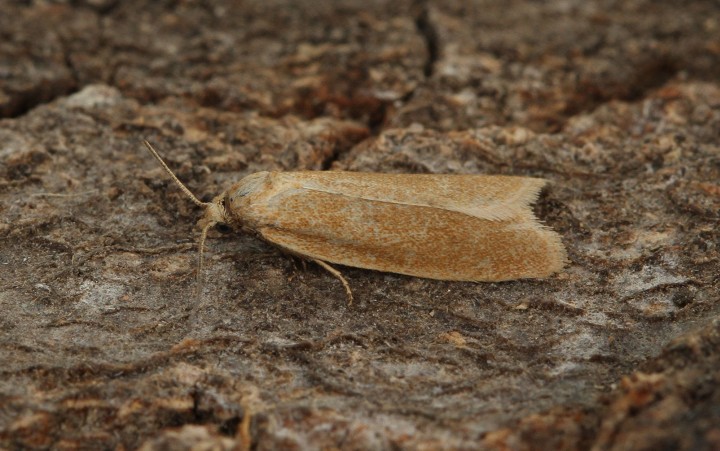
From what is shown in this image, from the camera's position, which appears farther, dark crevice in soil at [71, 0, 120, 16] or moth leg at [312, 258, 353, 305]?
dark crevice in soil at [71, 0, 120, 16]

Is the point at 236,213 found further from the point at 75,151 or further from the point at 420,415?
the point at 420,415

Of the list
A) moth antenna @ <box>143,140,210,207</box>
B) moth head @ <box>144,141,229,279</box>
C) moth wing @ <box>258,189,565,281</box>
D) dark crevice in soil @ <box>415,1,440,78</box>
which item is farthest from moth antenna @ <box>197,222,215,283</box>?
dark crevice in soil @ <box>415,1,440,78</box>

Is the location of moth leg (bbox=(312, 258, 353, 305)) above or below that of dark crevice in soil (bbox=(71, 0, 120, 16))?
below

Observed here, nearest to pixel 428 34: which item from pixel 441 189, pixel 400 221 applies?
pixel 441 189

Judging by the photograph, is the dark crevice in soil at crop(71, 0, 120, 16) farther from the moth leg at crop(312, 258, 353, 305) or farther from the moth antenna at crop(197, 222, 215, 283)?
the moth leg at crop(312, 258, 353, 305)

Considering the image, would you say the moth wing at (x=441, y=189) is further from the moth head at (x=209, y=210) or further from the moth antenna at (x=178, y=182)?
the moth antenna at (x=178, y=182)

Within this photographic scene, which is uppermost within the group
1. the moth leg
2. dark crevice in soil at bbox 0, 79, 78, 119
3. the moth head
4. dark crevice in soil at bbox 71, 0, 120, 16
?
dark crevice in soil at bbox 71, 0, 120, 16

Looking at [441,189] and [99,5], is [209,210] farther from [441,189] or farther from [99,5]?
[99,5]

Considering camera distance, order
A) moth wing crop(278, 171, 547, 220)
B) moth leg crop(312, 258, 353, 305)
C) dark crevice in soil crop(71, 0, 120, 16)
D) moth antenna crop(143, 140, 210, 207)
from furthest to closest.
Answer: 1. dark crevice in soil crop(71, 0, 120, 16)
2. moth antenna crop(143, 140, 210, 207)
3. moth wing crop(278, 171, 547, 220)
4. moth leg crop(312, 258, 353, 305)

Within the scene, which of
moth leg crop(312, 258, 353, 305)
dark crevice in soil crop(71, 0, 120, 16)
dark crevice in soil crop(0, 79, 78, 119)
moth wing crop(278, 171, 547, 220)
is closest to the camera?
moth leg crop(312, 258, 353, 305)
